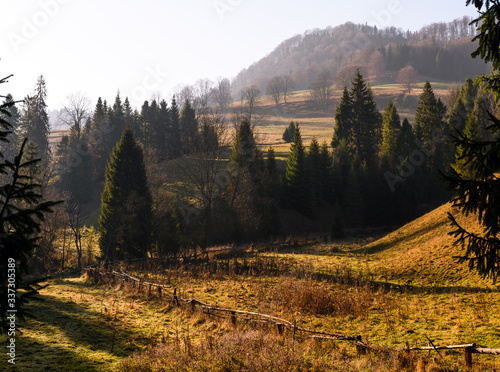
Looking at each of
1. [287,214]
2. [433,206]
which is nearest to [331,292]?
[287,214]

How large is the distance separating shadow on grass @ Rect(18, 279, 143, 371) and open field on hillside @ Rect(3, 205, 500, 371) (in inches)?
1.3

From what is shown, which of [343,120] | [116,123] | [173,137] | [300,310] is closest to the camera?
[300,310]

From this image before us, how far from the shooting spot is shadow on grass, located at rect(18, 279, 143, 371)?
9546 mm

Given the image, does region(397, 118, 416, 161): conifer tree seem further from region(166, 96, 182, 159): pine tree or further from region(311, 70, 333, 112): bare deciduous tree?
region(311, 70, 333, 112): bare deciduous tree

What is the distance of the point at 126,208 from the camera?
113 feet

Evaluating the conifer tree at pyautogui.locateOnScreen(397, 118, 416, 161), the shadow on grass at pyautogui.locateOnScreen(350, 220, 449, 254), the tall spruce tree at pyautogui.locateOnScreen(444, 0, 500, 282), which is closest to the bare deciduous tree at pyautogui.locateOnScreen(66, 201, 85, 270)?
the shadow on grass at pyautogui.locateOnScreen(350, 220, 449, 254)

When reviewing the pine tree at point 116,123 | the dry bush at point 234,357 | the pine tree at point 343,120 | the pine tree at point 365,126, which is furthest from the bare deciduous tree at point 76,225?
the pine tree at point 343,120

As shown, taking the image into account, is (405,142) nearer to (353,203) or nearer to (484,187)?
(353,203)

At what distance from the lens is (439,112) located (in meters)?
59.8

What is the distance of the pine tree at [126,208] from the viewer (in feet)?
111

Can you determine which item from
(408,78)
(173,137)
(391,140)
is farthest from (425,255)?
(408,78)

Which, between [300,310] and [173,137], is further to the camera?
[173,137]

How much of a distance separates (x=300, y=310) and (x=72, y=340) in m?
8.32

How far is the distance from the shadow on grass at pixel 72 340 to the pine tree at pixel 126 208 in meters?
17.9
